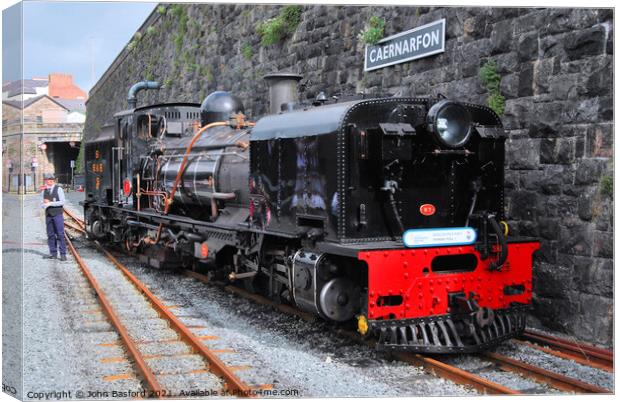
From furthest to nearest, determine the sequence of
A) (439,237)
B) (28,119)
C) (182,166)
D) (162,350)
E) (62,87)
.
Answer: (182,166) < (162,350) < (439,237) < (62,87) < (28,119)

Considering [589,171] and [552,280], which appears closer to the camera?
[589,171]

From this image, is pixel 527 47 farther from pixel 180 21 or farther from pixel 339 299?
pixel 180 21

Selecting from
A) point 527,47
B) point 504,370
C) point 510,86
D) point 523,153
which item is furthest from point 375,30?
point 504,370

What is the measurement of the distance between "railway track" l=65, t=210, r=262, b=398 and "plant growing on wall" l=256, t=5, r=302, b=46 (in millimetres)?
5181

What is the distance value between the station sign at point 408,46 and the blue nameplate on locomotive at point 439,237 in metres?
2.95

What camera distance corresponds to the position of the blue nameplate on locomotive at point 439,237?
6195 mm

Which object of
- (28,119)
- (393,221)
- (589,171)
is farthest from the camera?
(589,171)

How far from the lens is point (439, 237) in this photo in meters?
6.36

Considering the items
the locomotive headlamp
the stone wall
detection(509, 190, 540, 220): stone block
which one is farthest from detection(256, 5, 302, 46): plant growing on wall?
the locomotive headlamp

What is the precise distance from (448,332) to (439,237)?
35.8 inches

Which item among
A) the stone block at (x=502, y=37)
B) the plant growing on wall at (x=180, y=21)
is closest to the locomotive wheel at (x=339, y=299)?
the stone block at (x=502, y=37)

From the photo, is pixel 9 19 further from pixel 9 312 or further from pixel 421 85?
pixel 421 85

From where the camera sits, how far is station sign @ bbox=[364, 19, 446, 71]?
330 inches
